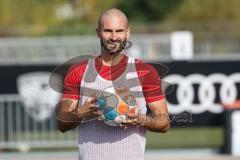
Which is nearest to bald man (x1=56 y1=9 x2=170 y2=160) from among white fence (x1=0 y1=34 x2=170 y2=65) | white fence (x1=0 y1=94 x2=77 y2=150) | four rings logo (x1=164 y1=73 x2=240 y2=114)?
four rings logo (x1=164 y1=73 x2=240 y2=114)

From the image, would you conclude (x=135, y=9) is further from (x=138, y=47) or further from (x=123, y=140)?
(x=123, y=140)

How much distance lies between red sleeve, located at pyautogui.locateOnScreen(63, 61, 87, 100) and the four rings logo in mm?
9386

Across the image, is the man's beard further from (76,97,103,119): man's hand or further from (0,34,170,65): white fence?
(0,34,170,65): white fence

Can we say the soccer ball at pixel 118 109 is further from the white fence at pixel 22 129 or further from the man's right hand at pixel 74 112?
the white fence at pixel 22 129

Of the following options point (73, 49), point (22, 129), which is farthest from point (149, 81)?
point (73, 49)

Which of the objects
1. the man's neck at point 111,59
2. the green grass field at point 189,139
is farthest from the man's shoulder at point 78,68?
the green grass field at point 189,139

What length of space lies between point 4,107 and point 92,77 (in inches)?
384

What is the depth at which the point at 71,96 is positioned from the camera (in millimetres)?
4625

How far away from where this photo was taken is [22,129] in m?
14.3

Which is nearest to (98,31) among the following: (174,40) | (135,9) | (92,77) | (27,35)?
(92,77)

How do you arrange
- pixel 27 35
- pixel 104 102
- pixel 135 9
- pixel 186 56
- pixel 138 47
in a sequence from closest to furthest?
1. pixel 104 102
2. pixel 186 56
3. pixel 138 47
4. pixel 27 35
5. pixel 135 9

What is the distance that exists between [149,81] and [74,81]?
0.39m

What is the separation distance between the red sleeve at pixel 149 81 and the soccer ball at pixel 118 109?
14cm

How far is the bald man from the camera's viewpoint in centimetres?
448
